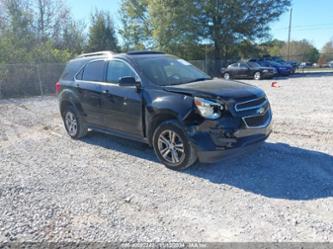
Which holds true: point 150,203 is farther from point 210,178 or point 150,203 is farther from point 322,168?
point 322,168

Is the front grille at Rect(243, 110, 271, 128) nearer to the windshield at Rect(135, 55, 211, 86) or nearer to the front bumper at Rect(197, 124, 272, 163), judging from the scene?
the front bumper at Rect(197, 124, 272, 163)

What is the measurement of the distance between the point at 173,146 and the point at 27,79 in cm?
1409

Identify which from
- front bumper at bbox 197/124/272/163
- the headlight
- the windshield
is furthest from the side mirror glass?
front bumper at bbox 197/124/272/163

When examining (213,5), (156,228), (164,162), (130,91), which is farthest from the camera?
(213,5)

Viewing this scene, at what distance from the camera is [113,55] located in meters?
5.63

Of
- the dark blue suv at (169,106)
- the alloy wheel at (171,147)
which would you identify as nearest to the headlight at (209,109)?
the dark blue suv at (169,106)

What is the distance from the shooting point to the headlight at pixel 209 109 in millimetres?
4109

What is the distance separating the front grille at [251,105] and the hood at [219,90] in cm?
7

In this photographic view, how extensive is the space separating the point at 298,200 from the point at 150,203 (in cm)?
182

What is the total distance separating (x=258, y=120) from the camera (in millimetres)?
4461

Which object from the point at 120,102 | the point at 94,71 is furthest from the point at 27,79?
the point at 120,102

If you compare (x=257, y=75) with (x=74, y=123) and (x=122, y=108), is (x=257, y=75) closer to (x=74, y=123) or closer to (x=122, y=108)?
(x=74, y=123)

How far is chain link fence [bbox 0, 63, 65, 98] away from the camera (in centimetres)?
1511

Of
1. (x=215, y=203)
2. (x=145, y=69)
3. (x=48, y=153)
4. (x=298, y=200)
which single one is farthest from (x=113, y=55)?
(x=298, y=200)
